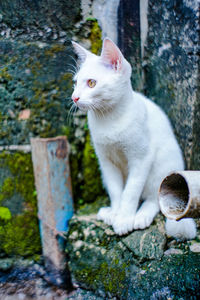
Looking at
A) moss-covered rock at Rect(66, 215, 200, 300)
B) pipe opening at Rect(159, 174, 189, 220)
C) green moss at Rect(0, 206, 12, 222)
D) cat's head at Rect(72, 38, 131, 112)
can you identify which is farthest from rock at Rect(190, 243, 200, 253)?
green moss at Rect(0, 206, 12, 222)

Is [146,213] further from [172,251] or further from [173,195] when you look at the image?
[173,195]

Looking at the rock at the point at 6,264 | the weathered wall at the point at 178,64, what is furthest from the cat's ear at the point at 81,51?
the rock at the point at 6,264

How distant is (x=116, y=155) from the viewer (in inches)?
58.1

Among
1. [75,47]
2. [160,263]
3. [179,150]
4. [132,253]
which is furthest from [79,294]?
[75,47]

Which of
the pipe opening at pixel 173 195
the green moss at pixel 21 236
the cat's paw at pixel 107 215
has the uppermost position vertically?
the pipe opening at pixel 173 195

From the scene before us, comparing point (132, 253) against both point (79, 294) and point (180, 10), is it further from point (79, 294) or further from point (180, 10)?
point (180, 10)

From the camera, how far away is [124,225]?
4.72 ft

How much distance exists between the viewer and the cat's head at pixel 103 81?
1259 mm

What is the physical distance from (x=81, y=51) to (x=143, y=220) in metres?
0.90

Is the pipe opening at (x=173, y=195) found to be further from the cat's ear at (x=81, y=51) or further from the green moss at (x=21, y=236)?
the green moss at (x=21, y=236)

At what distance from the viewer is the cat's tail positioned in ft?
4.43

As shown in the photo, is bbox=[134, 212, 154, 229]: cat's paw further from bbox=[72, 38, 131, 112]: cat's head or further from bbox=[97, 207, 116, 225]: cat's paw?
bbox=[72, 38, 131, 112]: cat's head

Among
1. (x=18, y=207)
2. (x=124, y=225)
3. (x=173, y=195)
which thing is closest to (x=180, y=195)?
(x=173, y=195)

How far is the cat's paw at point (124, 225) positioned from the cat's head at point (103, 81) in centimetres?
58
